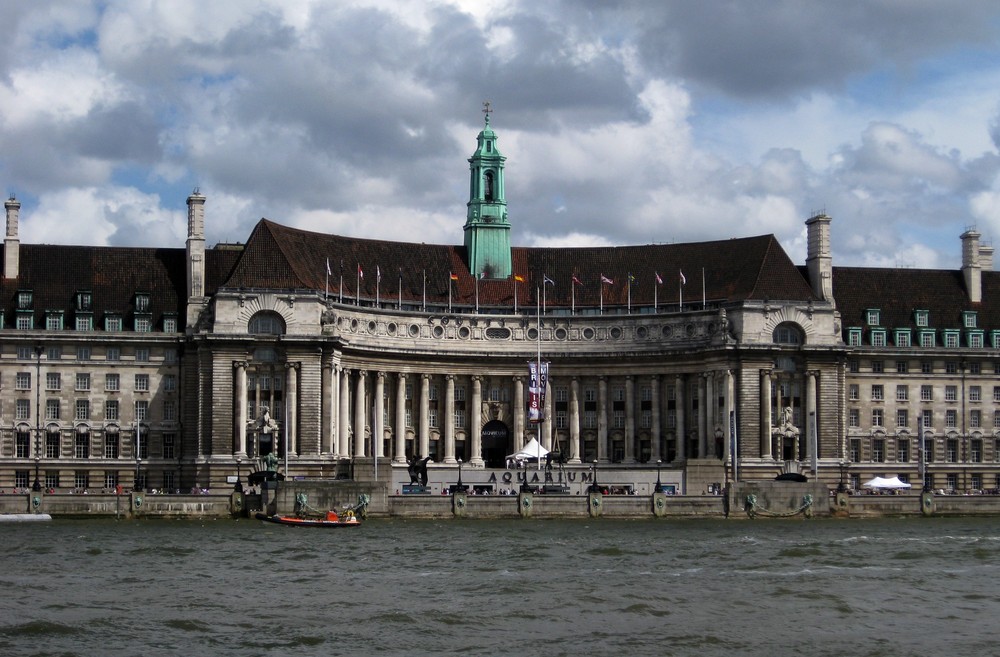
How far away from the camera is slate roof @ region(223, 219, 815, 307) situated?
484ft

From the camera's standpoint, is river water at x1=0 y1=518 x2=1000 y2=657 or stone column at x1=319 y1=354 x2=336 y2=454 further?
stone column at x1=319 y1=354 x2=336 y2=454

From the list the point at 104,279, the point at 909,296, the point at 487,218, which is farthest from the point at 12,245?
the point at 909,296

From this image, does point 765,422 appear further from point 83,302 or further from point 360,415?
point 83,302

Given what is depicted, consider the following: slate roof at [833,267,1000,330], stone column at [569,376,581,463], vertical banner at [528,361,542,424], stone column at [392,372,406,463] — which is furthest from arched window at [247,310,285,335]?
slate roof at [833,267,1000,330]

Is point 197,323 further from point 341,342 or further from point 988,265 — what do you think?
point 988,265

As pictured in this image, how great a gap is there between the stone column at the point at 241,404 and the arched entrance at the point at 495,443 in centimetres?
2508

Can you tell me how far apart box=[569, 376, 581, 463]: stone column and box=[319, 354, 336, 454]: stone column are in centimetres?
2341

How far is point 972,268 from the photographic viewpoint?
15962 cm

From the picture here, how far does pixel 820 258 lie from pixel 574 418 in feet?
77.6

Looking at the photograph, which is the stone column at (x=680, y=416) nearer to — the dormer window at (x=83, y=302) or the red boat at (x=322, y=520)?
the red boat at (x=322, y=520)

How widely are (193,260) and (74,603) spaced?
7217cm

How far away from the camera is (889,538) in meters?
107

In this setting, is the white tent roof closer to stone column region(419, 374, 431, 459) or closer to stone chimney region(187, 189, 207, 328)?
stone column region(419, 374, 431, 459)

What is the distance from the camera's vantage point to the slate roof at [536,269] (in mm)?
147500
